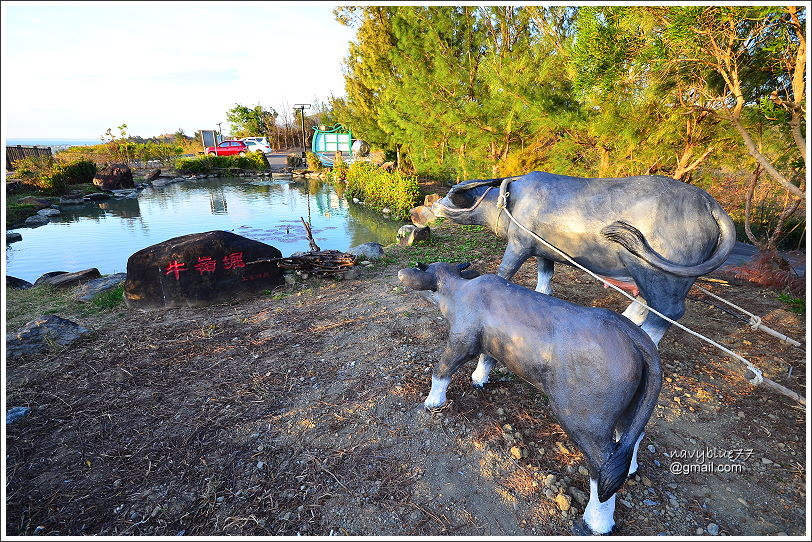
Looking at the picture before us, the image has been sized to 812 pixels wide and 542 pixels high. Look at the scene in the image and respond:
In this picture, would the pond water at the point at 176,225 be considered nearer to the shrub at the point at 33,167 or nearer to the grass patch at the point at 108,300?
the grass patch at the point at 108,300

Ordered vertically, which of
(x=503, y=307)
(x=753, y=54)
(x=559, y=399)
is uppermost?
(x=753, y=54)

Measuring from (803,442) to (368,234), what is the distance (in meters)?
10.2

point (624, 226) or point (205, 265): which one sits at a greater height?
point (624, 226)

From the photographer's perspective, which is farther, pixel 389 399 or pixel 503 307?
pixel 389 399

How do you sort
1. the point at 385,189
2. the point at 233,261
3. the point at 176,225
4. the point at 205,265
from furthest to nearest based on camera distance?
the point at 385,189 → the point at 176,225 → the point at 233,261 → the point at 205,265

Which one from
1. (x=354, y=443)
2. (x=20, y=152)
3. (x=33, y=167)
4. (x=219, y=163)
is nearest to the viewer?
(x=354, y=443)

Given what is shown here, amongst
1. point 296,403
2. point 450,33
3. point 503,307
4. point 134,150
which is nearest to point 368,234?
point 450,33

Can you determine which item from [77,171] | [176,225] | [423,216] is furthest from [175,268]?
[77,171]

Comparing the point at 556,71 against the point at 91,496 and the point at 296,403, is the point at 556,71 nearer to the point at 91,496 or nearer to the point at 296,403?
the point at 296,403

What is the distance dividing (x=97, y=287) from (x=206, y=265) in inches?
88.5

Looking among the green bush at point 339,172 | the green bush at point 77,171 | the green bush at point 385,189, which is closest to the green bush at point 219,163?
the green bush at point 77,171

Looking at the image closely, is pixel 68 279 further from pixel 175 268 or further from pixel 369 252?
pixel 369 252

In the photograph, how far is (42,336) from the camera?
14.5ft

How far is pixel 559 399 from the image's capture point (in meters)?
2.17
